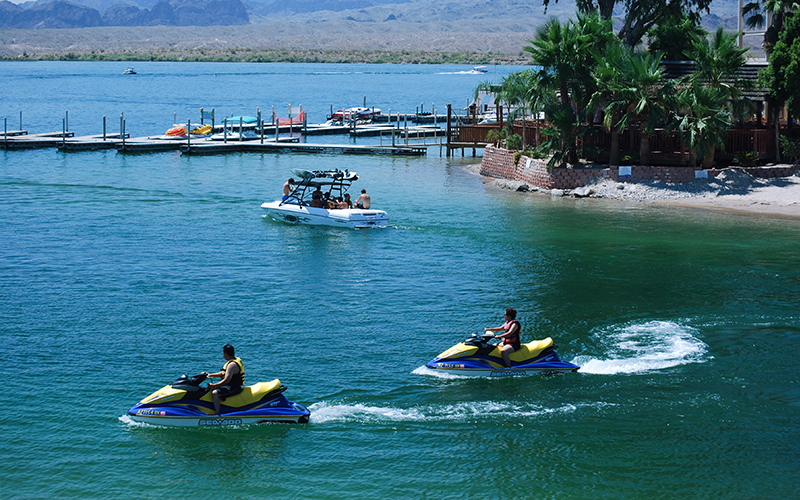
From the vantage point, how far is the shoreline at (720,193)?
39281mm

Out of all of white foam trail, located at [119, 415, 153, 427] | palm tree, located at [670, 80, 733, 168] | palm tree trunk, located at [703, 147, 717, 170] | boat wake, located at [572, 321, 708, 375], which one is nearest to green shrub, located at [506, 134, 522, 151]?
palm tree, located at [670, 80, 733, 168]

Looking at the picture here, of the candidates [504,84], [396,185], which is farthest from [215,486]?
[504,84]

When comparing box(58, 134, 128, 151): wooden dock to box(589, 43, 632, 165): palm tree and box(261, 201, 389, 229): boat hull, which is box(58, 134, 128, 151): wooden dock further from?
box(589, 43, 632, 165): palm tree

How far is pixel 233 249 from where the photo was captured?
3288 cm

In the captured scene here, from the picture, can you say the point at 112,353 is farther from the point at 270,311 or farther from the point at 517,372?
the point at 517,372

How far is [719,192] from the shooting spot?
40750 mm

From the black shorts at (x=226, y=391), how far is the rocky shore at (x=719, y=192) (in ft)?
95.5

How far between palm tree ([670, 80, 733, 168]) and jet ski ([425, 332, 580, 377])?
78.8 ft

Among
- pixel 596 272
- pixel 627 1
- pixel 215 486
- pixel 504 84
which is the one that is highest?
pixel 627 1

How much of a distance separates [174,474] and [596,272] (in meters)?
17.8

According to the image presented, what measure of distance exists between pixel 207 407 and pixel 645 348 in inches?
434

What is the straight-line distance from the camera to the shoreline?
39.3 metres

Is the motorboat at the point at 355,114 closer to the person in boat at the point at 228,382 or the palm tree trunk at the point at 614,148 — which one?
the palm tree trunk at the point at 614,148

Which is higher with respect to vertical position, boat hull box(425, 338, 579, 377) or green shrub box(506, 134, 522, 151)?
green shrub box(506, 134, 522, 151)
